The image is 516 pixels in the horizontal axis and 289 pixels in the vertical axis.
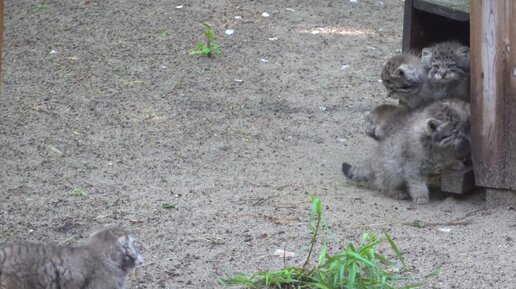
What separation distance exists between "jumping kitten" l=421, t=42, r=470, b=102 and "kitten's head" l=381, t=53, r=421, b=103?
7cm

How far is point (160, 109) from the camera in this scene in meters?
9.38

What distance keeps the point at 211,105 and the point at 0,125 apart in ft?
6.34

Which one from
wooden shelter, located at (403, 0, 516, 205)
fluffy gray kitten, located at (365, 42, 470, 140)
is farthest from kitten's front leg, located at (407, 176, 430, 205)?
fluffy gray kitten, located at (365, 42, 470, 140)

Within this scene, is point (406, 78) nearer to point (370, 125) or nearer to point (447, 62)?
point (447, 62)

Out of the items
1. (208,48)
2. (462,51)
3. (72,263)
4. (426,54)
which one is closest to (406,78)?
(426,54)

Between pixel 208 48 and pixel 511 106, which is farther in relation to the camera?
pixel 208 48

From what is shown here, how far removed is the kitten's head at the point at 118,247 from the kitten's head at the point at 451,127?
2.84 m

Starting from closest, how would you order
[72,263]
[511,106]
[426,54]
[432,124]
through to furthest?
[72,263], [511,106], [432,124], [426,54]

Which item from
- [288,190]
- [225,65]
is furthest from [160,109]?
[288,190]

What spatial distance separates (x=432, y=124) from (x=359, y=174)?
76cm

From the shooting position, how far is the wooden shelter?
22.9 ft

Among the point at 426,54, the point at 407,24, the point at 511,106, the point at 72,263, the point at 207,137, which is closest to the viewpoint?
the point at 72,263

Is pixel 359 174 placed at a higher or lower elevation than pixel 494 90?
lower

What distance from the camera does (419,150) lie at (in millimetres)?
7656
